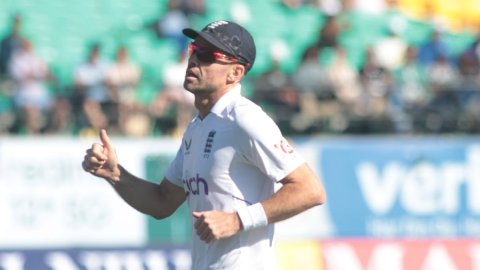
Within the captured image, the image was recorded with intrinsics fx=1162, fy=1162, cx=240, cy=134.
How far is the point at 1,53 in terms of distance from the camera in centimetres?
1345

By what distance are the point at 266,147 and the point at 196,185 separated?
45cm

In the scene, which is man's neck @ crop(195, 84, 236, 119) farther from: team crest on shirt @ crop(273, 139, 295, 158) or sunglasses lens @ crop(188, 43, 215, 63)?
team crest on shirt @ crop(273, 139, 295, 158)

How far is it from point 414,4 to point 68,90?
25.7ft

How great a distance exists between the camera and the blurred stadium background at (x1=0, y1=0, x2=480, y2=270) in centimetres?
1291

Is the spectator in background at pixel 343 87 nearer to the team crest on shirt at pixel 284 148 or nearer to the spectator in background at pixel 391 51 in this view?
the spectator in background at pixel 391 51

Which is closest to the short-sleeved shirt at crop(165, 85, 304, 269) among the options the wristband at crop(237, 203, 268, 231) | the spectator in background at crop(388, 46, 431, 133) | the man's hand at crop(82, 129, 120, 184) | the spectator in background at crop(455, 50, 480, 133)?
the wristband at crop(237, 203, 268, 231)

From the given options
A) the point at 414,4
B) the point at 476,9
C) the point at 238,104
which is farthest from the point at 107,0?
the point at 238,104

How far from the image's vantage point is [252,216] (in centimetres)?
511

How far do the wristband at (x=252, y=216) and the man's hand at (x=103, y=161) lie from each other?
834mm

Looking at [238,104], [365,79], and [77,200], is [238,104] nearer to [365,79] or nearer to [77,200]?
[77,200]

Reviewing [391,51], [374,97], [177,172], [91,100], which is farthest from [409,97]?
[177,172]

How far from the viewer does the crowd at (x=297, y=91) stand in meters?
13.2

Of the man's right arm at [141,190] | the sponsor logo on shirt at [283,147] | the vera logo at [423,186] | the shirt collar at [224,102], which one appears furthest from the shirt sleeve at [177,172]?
the vera logo at [423,186]

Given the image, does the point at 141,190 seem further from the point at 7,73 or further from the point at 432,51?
the point at 432,51
